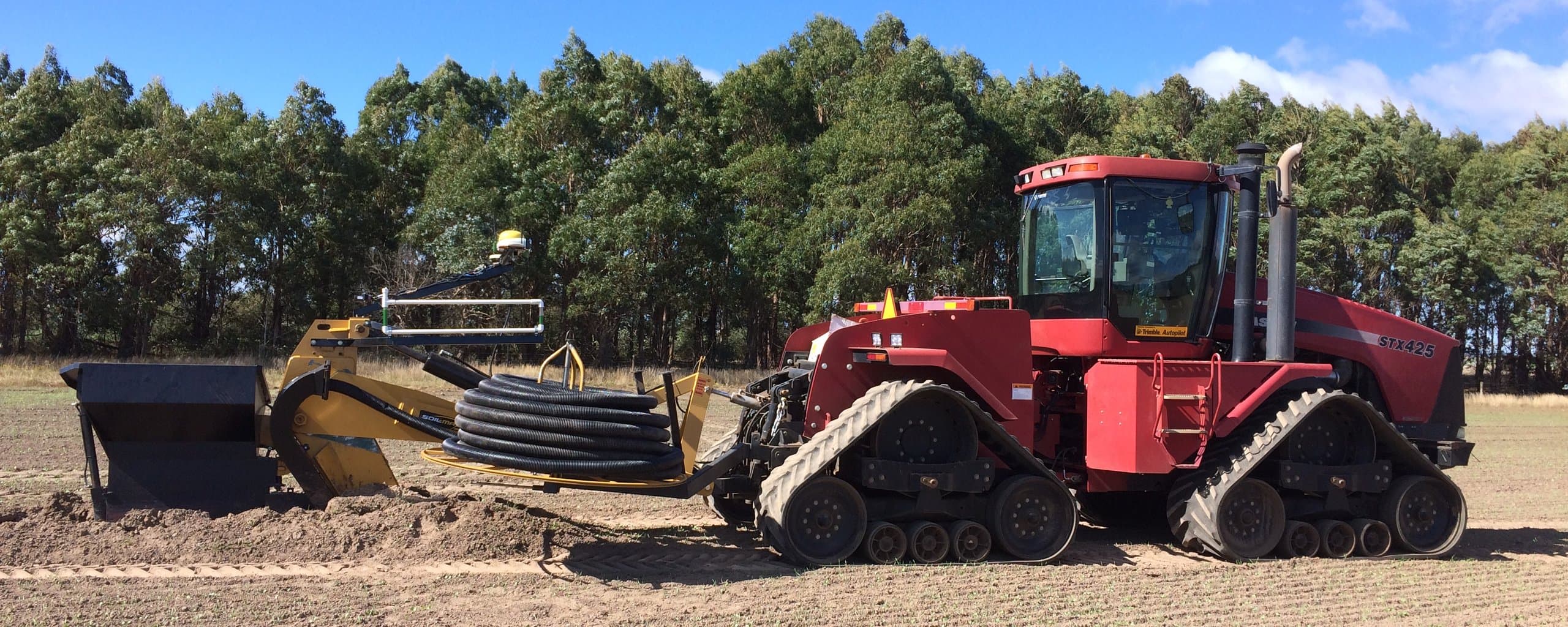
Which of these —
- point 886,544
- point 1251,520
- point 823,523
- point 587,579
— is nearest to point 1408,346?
point 1251,520

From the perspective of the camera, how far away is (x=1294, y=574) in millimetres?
7098

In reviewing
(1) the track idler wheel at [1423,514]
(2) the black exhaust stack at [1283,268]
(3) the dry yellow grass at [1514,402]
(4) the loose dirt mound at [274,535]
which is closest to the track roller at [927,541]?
(4) the loose dirt mound at [274,535]

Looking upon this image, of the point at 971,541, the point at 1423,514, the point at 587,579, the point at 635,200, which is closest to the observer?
the point at 587,579

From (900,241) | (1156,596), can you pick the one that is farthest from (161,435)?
(900,241)

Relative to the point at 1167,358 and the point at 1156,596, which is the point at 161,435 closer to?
the point at 1156,596

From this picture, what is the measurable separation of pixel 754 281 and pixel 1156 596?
956 inches

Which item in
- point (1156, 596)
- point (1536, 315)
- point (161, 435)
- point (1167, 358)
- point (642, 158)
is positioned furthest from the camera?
point (1536, 315)

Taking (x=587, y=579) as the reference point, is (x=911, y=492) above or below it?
above

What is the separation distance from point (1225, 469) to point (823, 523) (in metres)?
2.89

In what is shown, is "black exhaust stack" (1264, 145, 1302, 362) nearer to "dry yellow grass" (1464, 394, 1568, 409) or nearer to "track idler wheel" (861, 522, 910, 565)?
"track idler wheel" (861, 522, 910, 565)

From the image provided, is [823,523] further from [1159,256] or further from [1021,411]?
[1159,256]

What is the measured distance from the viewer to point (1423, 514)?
26.2 ft

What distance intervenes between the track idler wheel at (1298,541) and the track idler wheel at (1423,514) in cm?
64

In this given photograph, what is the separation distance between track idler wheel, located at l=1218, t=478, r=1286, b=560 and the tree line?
62.1ft
